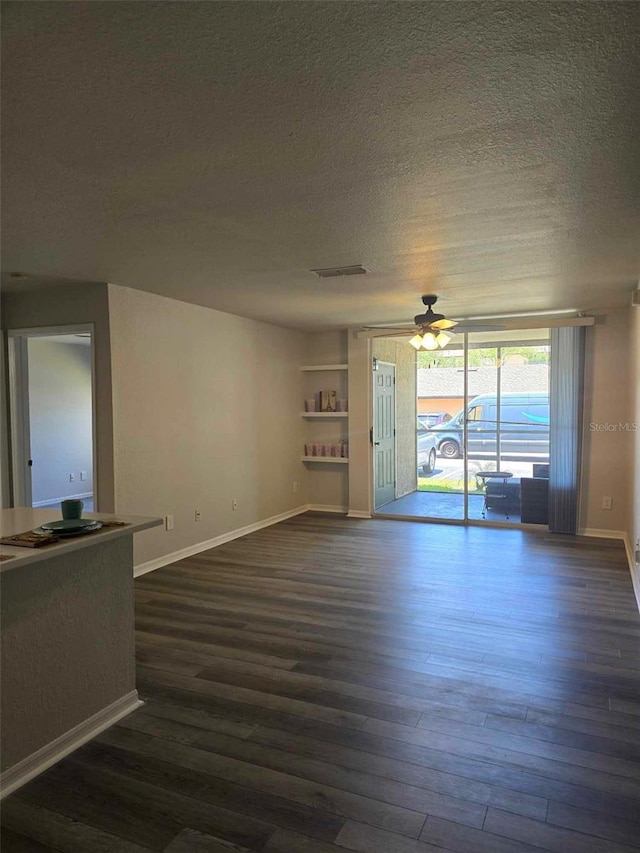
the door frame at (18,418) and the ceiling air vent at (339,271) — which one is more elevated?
the ceiling air vent at (339,271)

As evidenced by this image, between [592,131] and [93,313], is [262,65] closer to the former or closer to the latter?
[592,131]

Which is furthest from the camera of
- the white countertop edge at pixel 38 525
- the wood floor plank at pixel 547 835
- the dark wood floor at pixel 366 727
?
the white countertop edge at pixel 38 525

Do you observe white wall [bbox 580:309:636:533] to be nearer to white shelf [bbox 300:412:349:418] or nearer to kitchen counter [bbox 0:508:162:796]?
white shelf [bbox 300:412:349:418]

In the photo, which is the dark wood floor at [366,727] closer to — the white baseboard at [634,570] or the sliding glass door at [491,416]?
the white baseboard at [634,570]

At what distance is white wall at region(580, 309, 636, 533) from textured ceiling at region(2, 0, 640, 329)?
7.37 feet

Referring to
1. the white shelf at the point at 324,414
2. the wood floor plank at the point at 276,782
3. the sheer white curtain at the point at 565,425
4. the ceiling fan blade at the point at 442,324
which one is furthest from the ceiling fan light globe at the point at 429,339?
the wood floor plank at the point at 276,782

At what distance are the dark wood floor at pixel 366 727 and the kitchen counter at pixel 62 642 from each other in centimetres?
11

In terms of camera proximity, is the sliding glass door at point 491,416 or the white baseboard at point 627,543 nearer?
the white baseboard at point 627,543

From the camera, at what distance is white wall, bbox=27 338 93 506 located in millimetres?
7793

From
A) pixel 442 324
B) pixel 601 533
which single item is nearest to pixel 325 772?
pixel 442 324

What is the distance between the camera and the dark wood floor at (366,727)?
1862 mm

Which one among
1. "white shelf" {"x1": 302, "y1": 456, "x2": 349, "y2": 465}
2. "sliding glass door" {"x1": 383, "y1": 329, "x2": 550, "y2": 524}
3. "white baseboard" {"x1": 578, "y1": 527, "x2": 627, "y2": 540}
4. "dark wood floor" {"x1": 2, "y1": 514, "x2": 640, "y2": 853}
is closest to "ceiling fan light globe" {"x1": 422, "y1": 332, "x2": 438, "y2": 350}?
"sliding glass door" {"x1": 383, "y1": 329, "x2": 550, "y2": 524}

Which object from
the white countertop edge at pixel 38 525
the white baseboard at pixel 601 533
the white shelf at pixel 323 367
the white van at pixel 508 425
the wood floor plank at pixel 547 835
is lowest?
the wood floor plank at pixel 547 835

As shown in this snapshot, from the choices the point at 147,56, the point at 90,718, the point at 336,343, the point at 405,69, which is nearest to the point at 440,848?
the point at 90,718
